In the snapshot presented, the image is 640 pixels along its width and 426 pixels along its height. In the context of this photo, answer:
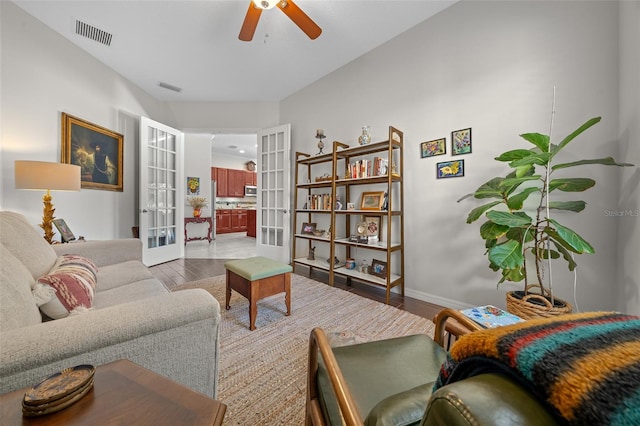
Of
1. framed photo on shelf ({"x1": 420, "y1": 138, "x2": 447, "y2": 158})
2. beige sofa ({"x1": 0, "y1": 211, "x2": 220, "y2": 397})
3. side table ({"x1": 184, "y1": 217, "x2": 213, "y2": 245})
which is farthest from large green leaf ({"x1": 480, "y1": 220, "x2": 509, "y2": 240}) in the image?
side table ({"x1": 184, "y1": 217, "x2": 213, "y2": 245})

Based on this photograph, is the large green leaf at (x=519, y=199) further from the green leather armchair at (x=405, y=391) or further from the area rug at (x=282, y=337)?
the area rug at (x=282, y=337)

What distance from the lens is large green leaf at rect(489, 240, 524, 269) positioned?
54.9 inches

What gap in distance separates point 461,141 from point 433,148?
0.26m

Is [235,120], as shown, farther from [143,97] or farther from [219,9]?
[219,9]

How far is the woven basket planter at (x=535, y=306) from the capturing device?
1453mm

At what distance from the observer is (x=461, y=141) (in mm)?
2264

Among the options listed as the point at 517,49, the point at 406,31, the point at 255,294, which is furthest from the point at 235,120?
the point at 517,49

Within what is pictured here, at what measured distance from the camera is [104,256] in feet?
6.82

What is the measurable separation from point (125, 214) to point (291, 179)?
258 centimetres

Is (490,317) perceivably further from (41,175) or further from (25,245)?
(41,175)

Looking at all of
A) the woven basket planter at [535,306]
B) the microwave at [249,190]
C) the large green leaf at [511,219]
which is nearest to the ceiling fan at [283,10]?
the large green leaf at [511,219]

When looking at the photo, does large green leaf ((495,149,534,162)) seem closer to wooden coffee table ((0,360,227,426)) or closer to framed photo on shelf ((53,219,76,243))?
wooden coffee table ((0,360,227,426))

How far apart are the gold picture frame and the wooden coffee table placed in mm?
3323

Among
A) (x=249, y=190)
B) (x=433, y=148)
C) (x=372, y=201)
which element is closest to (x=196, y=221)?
(x=249, y=190)
